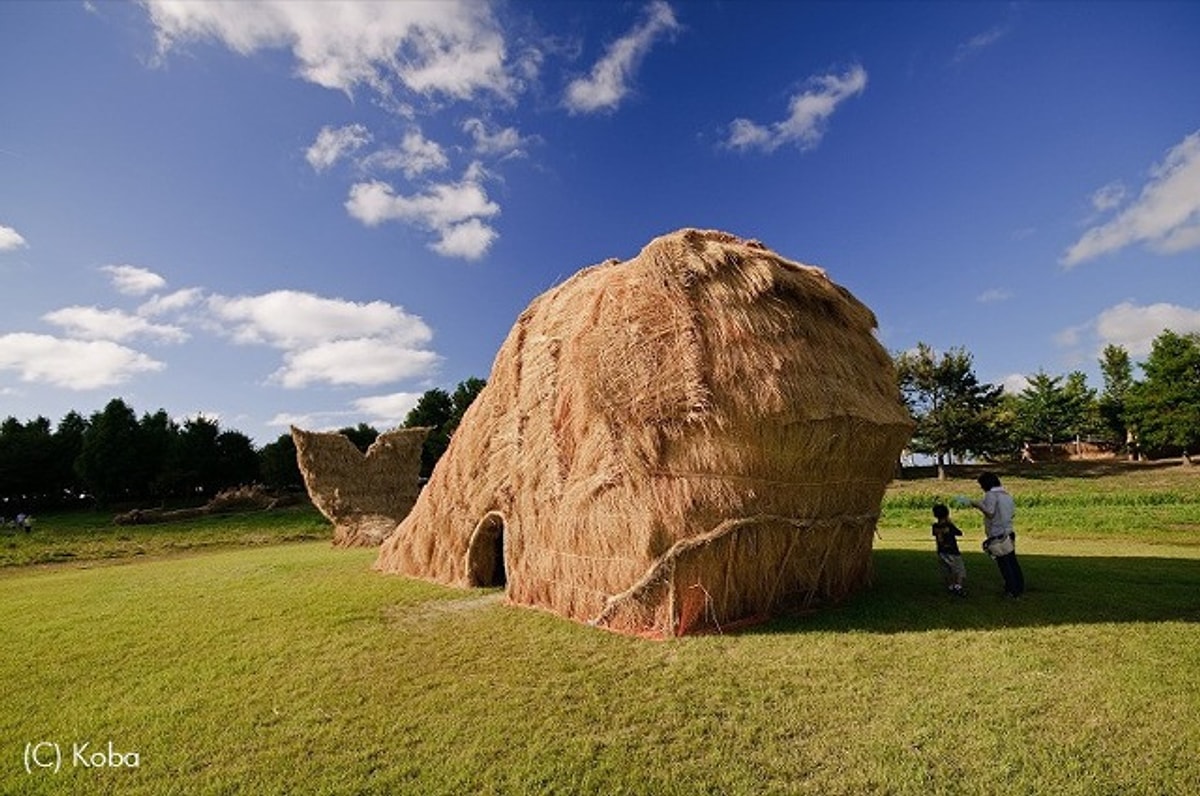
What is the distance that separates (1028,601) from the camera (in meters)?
8.90

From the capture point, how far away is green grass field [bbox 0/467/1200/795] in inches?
179

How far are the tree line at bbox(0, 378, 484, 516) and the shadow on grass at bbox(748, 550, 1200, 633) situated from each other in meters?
43.6

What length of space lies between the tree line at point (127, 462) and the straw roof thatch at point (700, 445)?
4198cm

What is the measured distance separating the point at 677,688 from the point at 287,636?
19.1ft

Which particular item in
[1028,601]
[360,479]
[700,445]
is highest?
[700,445]

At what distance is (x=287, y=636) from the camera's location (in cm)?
863

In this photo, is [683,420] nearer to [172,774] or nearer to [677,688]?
[677,688]

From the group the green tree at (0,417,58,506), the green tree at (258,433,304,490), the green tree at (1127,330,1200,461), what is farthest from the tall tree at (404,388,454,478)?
the green tree at (1127,330,1200,461)

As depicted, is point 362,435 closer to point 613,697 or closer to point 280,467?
point 280,467

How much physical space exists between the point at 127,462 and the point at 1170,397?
7959 centimetres

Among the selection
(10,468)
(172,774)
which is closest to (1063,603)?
(172,774)

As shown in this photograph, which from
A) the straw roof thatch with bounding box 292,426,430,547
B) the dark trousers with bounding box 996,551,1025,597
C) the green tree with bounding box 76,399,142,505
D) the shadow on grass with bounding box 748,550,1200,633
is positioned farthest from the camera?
the green tree with bounding box 76,399,142,505

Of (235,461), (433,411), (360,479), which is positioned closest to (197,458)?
(235,461)

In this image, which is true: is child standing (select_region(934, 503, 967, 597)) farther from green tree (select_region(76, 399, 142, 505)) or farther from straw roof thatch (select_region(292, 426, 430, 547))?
green tree (select_region(76, 399, 142, 505))
